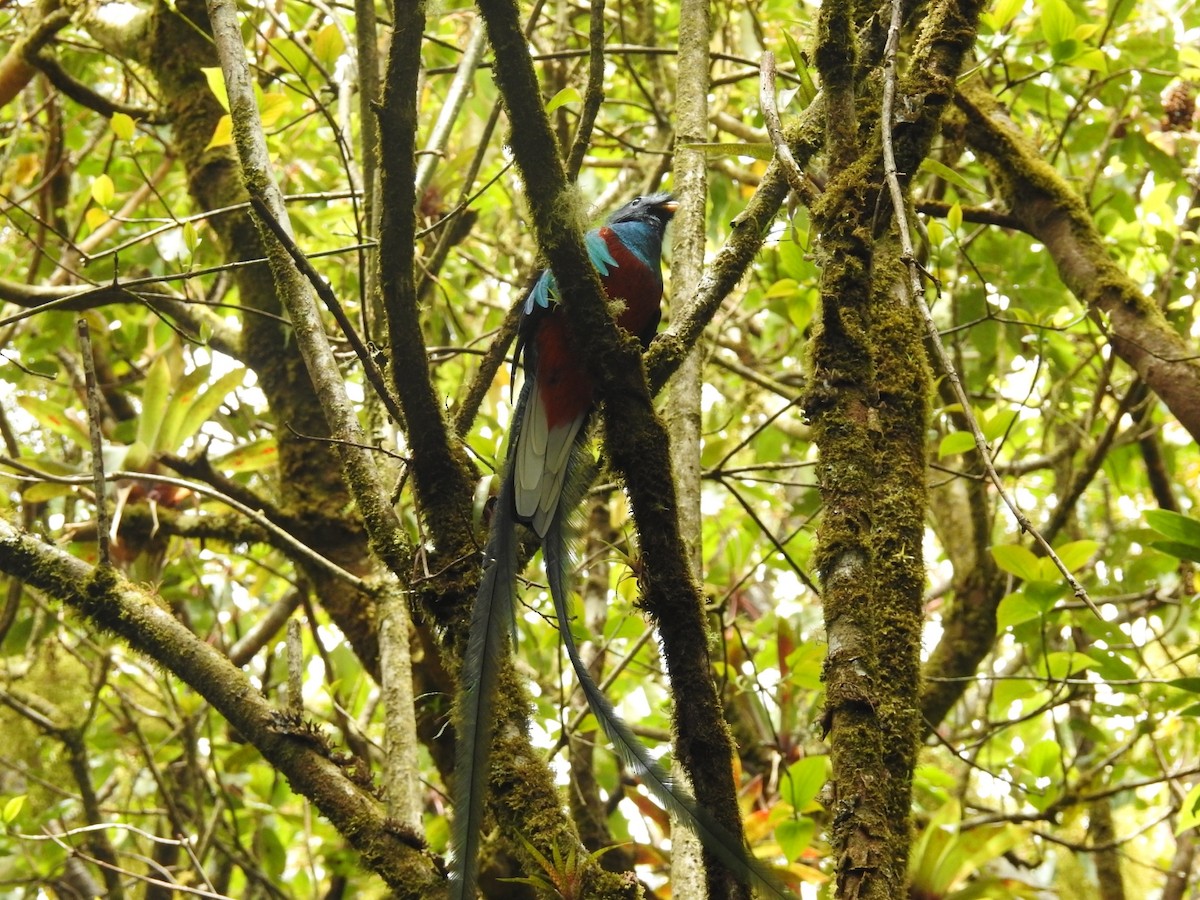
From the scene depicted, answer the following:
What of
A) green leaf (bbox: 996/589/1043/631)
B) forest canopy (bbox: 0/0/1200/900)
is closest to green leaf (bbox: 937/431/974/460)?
forest canopy (bbox: 0/0/1200/900)

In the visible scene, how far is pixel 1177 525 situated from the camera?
2096 millimetres

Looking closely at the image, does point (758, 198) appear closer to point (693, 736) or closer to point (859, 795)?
point (693, 736)

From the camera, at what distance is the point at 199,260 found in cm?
347

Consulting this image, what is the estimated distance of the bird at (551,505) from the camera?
5.29 feet

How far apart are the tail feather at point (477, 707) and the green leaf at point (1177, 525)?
124cm

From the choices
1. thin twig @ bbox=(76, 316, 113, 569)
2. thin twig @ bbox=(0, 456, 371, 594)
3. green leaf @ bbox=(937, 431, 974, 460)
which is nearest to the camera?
thin twig @ bbox=(76, 316, 113, 569)

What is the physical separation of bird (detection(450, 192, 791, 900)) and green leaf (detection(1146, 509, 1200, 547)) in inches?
44.3

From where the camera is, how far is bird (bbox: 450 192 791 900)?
1.61 meters

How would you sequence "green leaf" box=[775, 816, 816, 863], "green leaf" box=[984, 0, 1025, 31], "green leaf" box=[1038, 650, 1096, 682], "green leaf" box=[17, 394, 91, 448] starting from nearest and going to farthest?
"green leaf" box=[775, 816, 816, 863]
"green leaf" box=[1038, 650, 1096, 682]
"green leaf" box=[984, 0, 1025, 31]
"green leaf" box=[17, 394, 91, 448]

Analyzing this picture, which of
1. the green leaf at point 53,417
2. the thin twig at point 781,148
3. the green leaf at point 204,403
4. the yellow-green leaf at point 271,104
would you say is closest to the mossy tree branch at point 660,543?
the thin twig at point 781,148

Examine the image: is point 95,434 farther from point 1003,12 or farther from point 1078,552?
point 1003,12

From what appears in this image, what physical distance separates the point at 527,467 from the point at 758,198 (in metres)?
0.72

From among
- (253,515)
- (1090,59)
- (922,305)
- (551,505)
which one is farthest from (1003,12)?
(253,515)

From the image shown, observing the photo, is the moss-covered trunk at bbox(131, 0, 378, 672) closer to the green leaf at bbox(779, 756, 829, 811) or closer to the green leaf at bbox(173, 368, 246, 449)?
the green leaf at bbox(173, 368, 246, 449)
